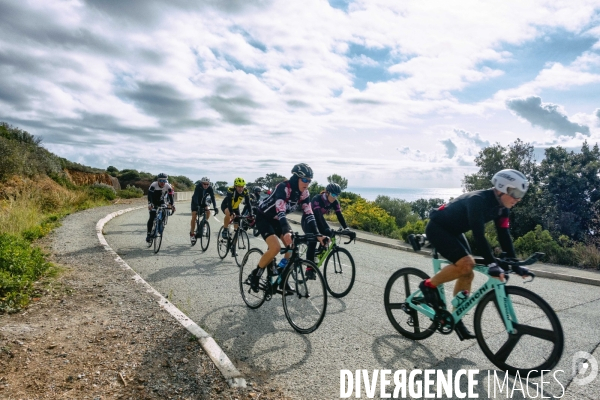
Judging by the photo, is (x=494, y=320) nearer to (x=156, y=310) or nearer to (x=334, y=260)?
(x=334, y=260)

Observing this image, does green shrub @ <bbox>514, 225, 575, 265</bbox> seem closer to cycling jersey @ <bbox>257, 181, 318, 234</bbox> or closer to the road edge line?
cycling jersey @ <bbox>257, 181, 318, 234</bbox>

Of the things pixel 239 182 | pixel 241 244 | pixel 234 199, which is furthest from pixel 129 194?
pixel 241 244

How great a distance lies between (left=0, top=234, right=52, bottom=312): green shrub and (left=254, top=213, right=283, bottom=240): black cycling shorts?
11.7ft

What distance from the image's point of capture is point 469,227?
437 centimetres

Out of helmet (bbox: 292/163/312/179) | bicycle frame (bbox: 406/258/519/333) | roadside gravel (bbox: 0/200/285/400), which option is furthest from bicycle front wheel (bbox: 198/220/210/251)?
bicycle frame (bbox: 406/258/519/333)

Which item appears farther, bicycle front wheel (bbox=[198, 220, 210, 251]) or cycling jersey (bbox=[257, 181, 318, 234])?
bicycle front wheel (bbox=[198, 220, 210, 251])

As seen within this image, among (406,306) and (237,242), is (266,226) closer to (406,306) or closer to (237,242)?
(406,306)

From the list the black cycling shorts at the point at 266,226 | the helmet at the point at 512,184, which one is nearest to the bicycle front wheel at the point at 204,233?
the black cycling shorts at the point at 266,226

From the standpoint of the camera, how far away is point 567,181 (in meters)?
24.6

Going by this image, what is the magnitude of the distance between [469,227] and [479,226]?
1.21 feet

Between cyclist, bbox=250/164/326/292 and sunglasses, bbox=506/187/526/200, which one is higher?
sunglasses, bbox=506/187/526/200

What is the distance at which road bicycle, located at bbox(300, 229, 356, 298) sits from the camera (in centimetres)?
689

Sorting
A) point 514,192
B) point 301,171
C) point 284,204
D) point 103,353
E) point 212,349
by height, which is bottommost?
point 103,353

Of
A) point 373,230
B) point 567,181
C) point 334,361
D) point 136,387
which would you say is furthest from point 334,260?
point 567,181
